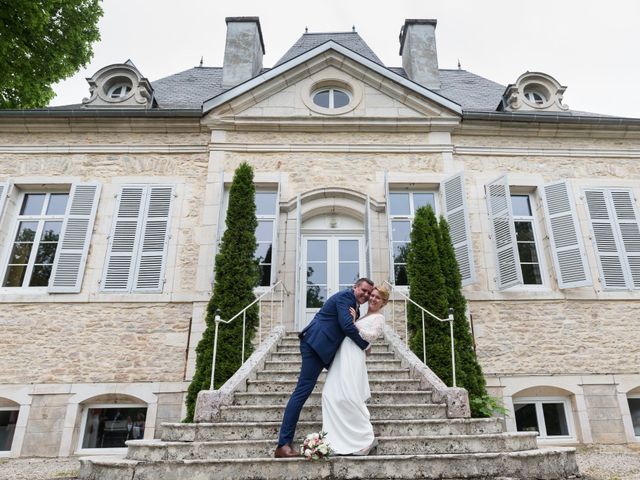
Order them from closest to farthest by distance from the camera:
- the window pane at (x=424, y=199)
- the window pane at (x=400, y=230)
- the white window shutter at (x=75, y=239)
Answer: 1. the white window shutter at (x=75, y=239)
2. the window pane at (x=400, y=230)
3. the window pane at (x=424, y=199)

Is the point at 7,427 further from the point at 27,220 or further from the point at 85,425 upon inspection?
the point at 27,220

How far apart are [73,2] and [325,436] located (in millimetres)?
9311

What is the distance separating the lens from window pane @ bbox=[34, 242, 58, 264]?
7645 millimetres

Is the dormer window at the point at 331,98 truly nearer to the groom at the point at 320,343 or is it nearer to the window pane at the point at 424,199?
the window pane at the point at 424,199

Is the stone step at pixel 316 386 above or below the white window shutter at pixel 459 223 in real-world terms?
below

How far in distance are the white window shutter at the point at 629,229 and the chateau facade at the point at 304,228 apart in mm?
37

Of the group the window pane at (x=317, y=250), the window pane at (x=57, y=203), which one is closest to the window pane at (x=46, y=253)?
the window pane at (x=57, y=203)

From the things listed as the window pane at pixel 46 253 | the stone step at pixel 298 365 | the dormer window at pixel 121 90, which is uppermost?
the dormer window at pixel 121 90

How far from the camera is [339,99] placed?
8.95 m

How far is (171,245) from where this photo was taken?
7.66 m

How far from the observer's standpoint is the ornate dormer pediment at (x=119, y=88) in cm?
885

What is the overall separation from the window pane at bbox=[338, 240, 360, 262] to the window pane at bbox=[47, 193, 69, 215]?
4.99 meters

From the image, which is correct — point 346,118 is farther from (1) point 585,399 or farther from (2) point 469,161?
(1) point 585,399

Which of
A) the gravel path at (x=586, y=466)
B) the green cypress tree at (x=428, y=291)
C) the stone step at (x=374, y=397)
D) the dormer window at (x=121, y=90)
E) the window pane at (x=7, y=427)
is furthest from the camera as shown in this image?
the dormer window at (x=121, y=90)
